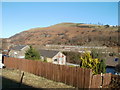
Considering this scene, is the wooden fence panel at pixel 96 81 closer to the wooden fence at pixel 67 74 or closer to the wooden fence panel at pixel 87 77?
the wooden fence at pixel 67 74

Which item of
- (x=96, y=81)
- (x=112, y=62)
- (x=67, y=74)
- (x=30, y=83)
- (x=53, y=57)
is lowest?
(x=30, y=83)

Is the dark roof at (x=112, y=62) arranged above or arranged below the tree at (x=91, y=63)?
below

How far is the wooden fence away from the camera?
13.0 meters

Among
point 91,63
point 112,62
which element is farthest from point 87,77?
point 112,62

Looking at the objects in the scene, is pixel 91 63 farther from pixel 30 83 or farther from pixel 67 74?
pixel 30 83

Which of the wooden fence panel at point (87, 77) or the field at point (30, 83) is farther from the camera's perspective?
the field at point (30, 83)

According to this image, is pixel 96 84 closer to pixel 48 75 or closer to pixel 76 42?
pixel 48 75

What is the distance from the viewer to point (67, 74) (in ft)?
49.3

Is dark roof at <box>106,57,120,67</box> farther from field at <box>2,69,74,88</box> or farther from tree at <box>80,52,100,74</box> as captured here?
field at <box>2,69,74,88</box>

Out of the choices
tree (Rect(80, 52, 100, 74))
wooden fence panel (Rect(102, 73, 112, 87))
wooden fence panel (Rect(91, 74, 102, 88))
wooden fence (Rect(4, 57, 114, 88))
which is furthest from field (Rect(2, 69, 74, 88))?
tree (Rect(80, 52, 100, 74))

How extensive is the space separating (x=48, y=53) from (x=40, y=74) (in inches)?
836

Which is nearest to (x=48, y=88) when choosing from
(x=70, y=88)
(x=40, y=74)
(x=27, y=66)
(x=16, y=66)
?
(x=70, y=88)

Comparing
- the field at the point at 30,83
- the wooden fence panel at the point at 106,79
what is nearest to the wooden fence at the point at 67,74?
the wooden fence panel at the point at 106,79

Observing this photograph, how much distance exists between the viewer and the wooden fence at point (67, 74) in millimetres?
13039
